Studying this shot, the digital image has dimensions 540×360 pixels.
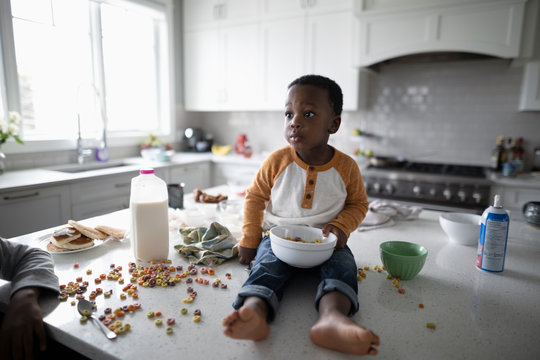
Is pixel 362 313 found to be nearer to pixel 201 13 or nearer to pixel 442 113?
pixel 442 113

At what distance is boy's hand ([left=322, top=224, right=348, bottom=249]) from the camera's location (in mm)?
1049

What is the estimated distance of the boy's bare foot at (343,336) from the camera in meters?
0.66

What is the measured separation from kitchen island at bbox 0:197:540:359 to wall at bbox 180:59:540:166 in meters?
2.20

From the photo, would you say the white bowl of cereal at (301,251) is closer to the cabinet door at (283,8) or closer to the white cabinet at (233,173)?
the white cabinet at (233,173)

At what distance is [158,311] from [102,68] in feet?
10.2

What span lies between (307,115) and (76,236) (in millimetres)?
828

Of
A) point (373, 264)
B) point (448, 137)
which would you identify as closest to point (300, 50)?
point (448, 137)

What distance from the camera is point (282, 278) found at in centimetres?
92

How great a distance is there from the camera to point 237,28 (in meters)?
3.70

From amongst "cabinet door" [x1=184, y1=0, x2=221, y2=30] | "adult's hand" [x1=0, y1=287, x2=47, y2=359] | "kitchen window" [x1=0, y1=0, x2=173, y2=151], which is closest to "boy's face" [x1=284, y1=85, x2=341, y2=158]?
"adult's hand" [x1=0, y1=287, x2=47, y2=359]

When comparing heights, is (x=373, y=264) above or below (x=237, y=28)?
below

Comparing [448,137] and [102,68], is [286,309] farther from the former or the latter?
[102,68]

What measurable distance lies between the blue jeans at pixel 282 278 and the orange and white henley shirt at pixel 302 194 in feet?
0.51

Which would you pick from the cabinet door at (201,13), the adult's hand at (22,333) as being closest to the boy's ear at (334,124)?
the adult's hand at (22,333)
